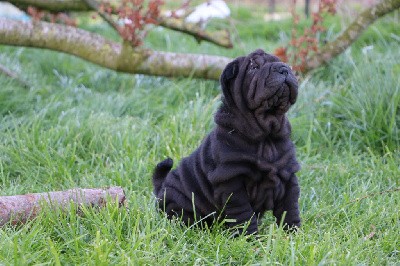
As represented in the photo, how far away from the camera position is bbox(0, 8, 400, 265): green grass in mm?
2734

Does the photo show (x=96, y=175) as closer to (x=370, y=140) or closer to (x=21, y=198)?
(x=21, y=198)

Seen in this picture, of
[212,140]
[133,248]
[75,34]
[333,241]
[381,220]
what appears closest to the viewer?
[133,248]

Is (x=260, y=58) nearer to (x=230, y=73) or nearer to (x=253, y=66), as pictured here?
(x=253, y=66)


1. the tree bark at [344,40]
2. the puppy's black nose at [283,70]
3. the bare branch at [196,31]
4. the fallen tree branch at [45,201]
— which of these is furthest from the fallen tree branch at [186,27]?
the puppy's black nose at [283,70]

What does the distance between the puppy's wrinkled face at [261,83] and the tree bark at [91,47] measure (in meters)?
2.58

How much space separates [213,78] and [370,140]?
67.6 inches

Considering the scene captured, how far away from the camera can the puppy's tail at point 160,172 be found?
137 inches

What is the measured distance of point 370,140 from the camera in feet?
15.1

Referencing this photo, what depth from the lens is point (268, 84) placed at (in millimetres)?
2834

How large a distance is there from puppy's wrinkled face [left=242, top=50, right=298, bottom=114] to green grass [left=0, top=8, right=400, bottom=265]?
57cm

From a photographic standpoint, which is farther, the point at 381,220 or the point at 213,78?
the point at 213,78

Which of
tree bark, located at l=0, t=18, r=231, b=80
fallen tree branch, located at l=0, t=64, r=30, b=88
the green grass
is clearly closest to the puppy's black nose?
the green grass

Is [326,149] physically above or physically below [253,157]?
below

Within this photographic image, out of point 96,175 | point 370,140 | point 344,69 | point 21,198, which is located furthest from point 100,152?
point 344,69
